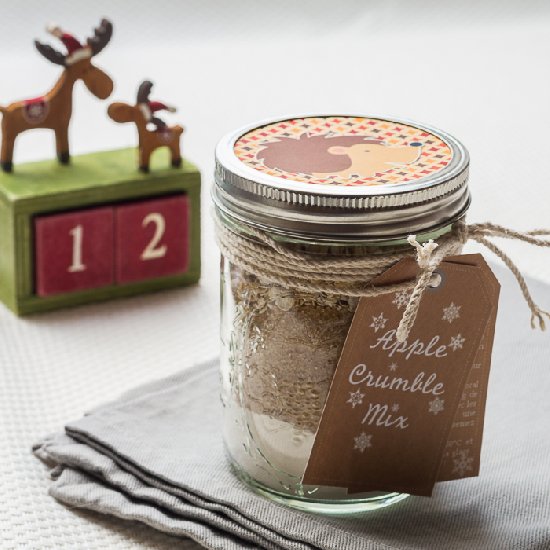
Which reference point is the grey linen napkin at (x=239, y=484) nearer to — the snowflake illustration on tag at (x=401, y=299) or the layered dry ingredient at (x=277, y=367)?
the layered dry ingredient at (x=277, y=367)

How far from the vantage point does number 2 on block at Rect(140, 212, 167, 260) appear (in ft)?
4.22

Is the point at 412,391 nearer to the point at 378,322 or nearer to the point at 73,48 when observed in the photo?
the point at 378,322

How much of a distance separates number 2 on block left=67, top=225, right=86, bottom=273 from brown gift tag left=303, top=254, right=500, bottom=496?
510mm

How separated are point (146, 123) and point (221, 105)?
1.89 ft

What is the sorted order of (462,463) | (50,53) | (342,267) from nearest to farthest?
(342,267)
(462,463)
(50,53)

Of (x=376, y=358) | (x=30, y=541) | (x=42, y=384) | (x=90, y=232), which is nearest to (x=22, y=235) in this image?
(x=90, y=232)

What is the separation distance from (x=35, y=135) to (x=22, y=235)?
0.50 meters

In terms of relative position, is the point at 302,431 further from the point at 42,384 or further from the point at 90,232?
the point at 90,232

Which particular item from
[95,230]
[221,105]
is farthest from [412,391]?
[221,105]

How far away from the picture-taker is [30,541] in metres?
0.88

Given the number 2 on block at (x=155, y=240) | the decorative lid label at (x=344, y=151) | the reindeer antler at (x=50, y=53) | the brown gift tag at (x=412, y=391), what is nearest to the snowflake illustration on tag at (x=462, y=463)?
the brown gift tag at (x=412, y=391)

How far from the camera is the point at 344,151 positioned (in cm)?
84

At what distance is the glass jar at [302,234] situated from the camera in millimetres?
763

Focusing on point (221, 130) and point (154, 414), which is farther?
point (221, 130)
